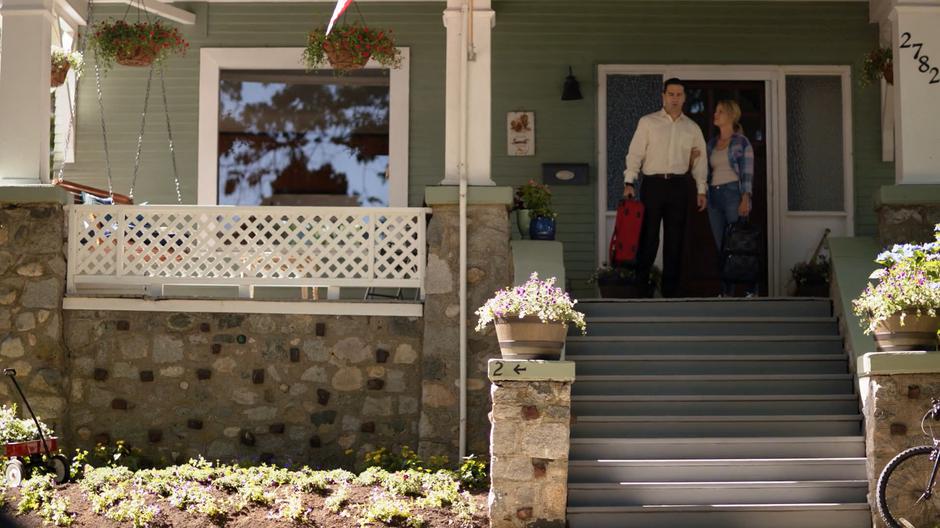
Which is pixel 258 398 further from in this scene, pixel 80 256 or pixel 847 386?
pixel 847 386

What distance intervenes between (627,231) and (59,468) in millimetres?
4518

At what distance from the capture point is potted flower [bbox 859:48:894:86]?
35.8 ft

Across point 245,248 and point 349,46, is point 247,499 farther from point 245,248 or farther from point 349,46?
point 349,46

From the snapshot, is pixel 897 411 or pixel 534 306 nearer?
pixel 897 411

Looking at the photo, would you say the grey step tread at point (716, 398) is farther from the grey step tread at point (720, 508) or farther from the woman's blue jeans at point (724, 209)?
the woman's blue jeans at point (724, 209)

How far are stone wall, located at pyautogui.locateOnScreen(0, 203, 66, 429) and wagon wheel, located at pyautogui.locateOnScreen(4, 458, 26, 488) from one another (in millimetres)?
1170

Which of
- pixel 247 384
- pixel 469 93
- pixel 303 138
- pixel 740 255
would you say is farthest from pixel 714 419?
pixel 303 138

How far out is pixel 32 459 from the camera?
845cm

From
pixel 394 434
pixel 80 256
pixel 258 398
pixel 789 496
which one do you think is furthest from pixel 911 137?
pixel 80 256

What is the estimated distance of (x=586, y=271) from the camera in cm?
1161

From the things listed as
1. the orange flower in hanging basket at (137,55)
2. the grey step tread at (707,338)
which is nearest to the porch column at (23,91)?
the orange flower in hanging basket at (137,55)

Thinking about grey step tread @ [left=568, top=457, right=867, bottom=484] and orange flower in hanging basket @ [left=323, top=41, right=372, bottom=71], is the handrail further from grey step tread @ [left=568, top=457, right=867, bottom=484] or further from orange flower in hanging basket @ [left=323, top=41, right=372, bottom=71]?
grey step tread @ [left=568, top=457, right=867, bottom=484]

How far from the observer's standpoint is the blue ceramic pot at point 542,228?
985 cm

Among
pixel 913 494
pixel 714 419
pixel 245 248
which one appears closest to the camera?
pixel 913 494
